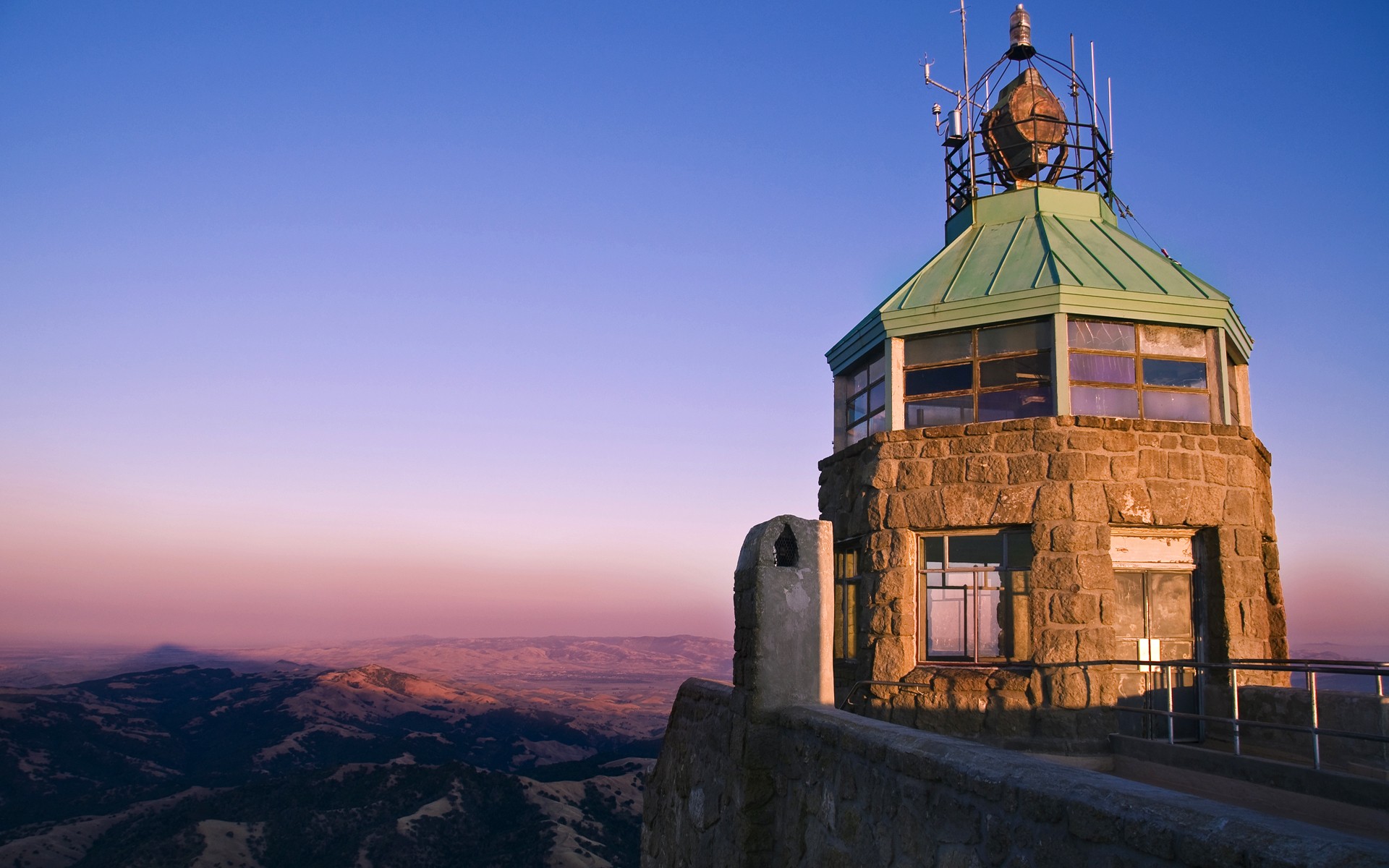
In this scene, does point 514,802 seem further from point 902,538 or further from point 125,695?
point 125,695

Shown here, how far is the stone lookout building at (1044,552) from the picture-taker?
306 inches

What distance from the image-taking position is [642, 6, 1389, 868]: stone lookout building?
25.5ft

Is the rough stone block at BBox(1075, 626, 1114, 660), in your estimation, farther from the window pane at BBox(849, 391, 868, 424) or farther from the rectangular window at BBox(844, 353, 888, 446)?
the window pane at BBox(849, 391, 868, 424)

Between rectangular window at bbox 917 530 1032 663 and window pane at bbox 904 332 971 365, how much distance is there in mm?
2195

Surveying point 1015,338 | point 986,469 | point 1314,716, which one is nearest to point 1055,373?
point 1015,338

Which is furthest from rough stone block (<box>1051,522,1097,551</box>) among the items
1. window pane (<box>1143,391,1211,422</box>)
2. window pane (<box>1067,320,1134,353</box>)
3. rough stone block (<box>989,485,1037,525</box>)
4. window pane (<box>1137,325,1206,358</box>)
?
window pane (<box>1137,325,1206,358</box>)

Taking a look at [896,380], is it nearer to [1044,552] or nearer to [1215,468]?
[1044,552]

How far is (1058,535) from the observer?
10.7 m

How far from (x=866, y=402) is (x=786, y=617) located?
21.9 feet

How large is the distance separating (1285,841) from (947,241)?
42.4 feet

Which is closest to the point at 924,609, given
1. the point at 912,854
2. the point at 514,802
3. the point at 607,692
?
the point at 912,854

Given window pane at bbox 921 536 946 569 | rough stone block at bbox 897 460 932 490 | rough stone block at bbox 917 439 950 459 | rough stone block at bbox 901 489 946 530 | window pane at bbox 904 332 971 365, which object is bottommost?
window pane at bbox 921 536 946 569

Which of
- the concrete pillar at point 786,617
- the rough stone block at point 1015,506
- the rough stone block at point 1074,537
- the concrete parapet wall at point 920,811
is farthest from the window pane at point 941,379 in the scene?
the concrete pillar at point 786,617

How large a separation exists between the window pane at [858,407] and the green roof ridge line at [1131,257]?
12.1ft
